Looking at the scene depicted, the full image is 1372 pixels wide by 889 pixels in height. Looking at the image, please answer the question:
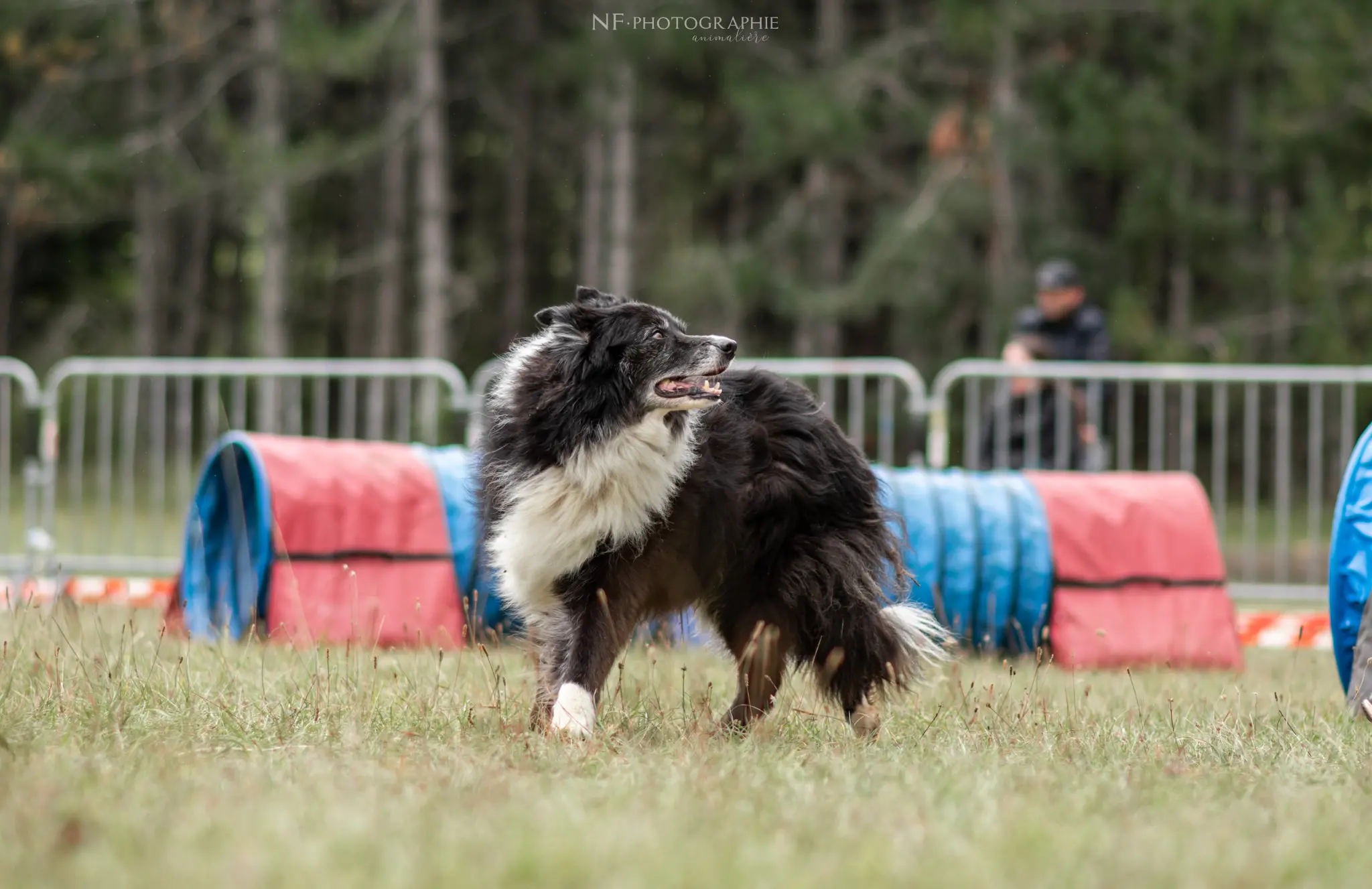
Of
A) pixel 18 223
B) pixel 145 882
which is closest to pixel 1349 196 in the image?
pixel 145 882

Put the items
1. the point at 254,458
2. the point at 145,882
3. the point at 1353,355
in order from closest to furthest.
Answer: the point at 145,882 → the point at 254,458 → the point at 1353,355

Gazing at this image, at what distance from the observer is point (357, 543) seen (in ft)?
23.6

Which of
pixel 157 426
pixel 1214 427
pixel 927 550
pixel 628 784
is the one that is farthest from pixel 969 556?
pixel 157 426

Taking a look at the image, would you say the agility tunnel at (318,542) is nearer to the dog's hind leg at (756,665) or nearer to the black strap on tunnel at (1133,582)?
the dog's hind leg at (756,665)

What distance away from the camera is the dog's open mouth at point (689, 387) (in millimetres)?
4535

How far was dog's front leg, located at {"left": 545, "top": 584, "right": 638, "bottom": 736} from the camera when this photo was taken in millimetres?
4367

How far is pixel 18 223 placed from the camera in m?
23.3

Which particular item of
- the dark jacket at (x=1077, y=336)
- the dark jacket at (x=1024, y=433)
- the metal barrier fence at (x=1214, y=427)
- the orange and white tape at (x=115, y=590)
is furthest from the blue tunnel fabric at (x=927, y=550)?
the dark jacket at (x=1077, y=336)

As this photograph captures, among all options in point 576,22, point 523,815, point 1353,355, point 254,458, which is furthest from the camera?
point 576,22

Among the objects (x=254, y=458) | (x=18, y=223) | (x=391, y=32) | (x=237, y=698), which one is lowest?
(x=237, y=698)

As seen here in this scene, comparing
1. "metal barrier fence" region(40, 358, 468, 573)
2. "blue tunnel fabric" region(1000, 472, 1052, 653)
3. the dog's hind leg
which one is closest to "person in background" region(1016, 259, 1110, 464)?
"blue tunnel fabric" region(1000, 472, 1052, 653)

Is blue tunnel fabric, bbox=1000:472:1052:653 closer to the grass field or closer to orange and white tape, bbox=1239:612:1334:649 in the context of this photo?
the grass field

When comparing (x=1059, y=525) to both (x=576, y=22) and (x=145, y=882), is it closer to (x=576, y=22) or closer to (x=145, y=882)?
(x=145, y=882)

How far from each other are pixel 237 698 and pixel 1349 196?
16.0 meters
